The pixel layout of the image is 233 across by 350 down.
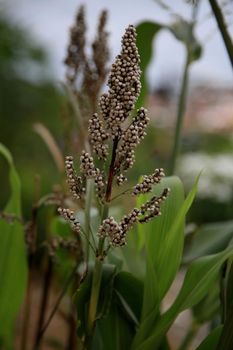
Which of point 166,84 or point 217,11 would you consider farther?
point 166,84

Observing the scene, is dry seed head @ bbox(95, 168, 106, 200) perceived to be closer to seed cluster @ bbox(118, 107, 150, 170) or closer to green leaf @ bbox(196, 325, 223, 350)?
seed cluster @ bbox(118, 107, 150, 170)

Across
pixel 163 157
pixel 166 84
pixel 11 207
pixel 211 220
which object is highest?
pixel 166 84

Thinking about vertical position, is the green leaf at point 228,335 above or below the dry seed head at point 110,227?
below

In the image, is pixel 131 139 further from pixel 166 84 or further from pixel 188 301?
pixel 166 84

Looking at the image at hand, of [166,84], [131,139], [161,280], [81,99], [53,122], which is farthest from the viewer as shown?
[166,84]

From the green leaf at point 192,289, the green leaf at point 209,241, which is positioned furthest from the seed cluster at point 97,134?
the green leaf at point 209,241

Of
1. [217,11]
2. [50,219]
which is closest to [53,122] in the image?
[50,219]

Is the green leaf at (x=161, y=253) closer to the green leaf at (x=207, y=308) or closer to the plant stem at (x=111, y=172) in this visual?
the plant stem at (x=111, y=172)
